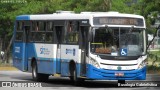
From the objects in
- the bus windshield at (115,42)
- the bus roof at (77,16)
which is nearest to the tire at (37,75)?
the bus roof at (77,16)

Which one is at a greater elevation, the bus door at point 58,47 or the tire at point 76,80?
the bus door at point 58,47

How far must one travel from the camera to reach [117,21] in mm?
21406

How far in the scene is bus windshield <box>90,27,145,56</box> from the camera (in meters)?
20.9

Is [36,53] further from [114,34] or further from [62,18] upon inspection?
[114,34]

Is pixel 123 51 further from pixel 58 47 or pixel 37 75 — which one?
pixel 37 75

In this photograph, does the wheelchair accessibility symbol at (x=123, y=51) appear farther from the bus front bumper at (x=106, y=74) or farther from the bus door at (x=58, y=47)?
the bus door at (x=58, y=47)

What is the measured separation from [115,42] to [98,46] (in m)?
0.65

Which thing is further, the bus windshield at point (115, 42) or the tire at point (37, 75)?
the tire at point (37, 75)

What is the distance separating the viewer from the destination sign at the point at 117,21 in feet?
69.6

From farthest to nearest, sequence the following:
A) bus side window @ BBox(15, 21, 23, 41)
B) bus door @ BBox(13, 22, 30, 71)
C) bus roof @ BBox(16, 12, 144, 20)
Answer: bus side window @ BBox(15, 21, 23, 41) → bus door @ BBox(13, 22, 30, 71) → bus roof @ BBox(16, 12, 144, 20)

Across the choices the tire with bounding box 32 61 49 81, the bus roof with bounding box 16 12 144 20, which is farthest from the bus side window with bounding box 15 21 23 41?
the tire with bounding box 32 61 49 81

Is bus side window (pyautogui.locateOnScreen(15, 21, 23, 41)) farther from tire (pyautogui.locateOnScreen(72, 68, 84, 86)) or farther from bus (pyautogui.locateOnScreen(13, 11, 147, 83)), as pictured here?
tire (pyautogui.locateOnScreen(72, 68, 84, 86))

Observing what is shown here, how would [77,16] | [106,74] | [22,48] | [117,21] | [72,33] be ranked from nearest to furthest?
[106,74], [117,21], [77,16], [72,33], [22,48]

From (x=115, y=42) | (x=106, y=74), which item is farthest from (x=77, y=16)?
(x=106, y=74)
